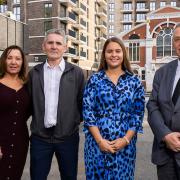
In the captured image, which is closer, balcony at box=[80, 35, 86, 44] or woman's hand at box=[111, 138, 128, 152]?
woman's hand at box=[111, 138, 128, 152]

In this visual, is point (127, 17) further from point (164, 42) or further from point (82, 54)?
point (82, 54)

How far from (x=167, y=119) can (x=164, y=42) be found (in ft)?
154

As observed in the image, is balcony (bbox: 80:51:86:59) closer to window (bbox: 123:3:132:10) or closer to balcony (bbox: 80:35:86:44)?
balcony (bbox: 80:35:86:44)

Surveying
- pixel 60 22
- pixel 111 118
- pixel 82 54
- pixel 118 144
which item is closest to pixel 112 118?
pixel 111 118

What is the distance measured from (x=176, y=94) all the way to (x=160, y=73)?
33 cm

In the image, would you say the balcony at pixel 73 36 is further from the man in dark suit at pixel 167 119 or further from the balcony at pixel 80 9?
the man in dark suit at pixel 167 119

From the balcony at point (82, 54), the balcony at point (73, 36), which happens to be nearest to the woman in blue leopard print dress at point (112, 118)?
the balcony at point (73, 36)

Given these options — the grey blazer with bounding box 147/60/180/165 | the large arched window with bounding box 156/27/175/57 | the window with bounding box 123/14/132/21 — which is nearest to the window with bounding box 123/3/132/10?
the window with bounding box 123/14/132/21

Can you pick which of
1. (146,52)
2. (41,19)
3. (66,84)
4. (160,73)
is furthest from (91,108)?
(146,52)

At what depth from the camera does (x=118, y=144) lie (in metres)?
3.58

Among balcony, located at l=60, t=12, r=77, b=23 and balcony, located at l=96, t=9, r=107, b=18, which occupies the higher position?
balcony, located at l=96, t=9, r=107, b=18

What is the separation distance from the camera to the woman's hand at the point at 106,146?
11.7ft

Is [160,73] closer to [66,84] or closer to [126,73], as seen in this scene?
[126,73]

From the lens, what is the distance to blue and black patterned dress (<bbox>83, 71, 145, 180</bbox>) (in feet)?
12.0
